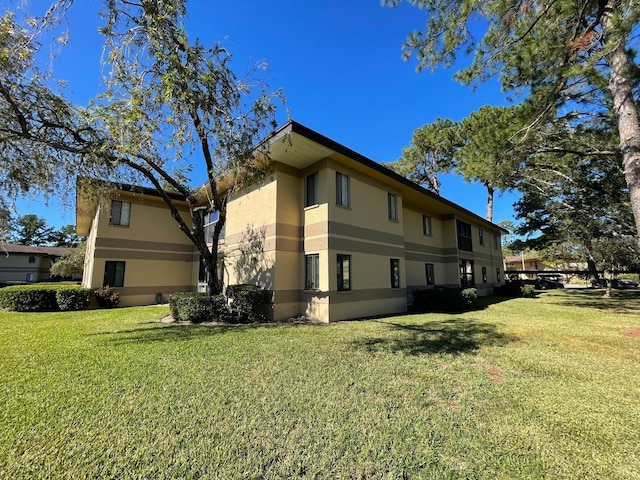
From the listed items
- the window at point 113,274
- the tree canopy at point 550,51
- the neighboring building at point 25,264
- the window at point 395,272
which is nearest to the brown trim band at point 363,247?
the window at point 395,272

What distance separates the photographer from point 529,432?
3176 millimetres

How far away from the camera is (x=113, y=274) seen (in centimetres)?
1469

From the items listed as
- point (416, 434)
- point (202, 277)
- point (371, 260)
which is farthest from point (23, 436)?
point (202, 277)

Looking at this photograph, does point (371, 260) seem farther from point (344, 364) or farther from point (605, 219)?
point (605, 219)

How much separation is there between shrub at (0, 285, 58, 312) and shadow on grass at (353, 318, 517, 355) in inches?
540

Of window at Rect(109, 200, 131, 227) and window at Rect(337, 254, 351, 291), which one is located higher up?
window at Rect(109, 200, 131, 227)

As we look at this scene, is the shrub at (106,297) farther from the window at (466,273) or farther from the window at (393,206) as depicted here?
the window at (466,273)

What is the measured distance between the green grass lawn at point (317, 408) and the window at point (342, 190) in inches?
209

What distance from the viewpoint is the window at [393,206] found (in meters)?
13.2

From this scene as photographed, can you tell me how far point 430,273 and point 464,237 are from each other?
186 inches

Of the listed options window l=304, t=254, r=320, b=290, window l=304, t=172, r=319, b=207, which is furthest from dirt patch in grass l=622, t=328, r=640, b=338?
window l=304, t=172, r=319, b=207

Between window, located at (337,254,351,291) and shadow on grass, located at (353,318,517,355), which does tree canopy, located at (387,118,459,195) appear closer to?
window, located at (337,254,351,291)

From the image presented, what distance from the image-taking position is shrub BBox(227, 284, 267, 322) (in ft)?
32.0

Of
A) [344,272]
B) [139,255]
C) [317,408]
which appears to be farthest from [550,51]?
[139,255]
